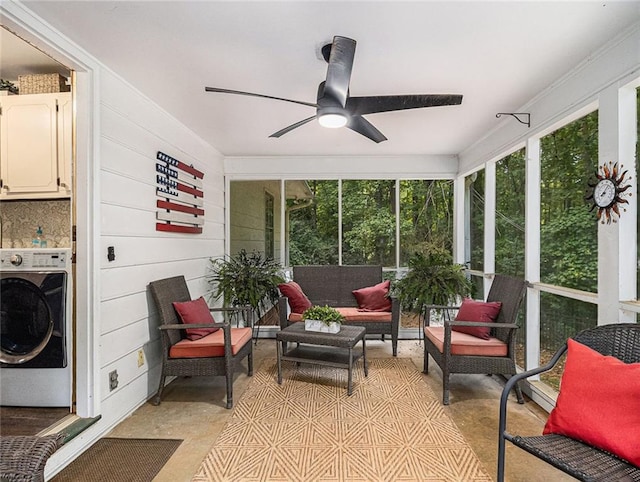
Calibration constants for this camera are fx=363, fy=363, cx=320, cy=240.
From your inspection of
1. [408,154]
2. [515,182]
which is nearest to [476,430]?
[515,182]

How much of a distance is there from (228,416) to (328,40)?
273cm

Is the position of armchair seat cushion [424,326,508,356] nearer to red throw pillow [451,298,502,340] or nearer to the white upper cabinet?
red throw pillow [451,298,502,340]

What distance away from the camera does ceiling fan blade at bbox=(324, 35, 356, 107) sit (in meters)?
1.83

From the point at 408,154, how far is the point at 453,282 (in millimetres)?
1922

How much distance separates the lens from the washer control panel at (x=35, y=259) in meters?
2.48

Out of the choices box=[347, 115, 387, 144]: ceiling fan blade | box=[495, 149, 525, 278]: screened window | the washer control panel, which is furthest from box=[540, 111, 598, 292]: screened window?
the washer control panel

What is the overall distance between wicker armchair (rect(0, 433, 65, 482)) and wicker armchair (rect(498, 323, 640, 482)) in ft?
6.35

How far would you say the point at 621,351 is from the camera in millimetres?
1825

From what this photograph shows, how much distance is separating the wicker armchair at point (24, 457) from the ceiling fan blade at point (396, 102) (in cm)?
233

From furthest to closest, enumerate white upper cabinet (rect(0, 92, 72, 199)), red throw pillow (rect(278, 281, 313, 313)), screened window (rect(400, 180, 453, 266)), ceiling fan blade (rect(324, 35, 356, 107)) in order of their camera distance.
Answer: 1. screened window (rect(400, 180, 453, 266))
2. red throw pillow (rect(278, 281, 313, 313))
3. white upper cabinet (rect(0, 92, 72, 199))
4. ceiling fan blade (rect(324, 35, 356, 107))

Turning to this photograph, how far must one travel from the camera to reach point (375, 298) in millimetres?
4555

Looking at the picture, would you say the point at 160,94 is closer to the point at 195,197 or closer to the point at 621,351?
the point at 195,197

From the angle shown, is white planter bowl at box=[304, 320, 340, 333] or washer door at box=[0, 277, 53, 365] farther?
white planter bowl at box=[304, 320, 340, 333]

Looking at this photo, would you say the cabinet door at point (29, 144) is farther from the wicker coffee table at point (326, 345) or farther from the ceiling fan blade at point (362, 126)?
the wicker coffee table at point (326, 345)
